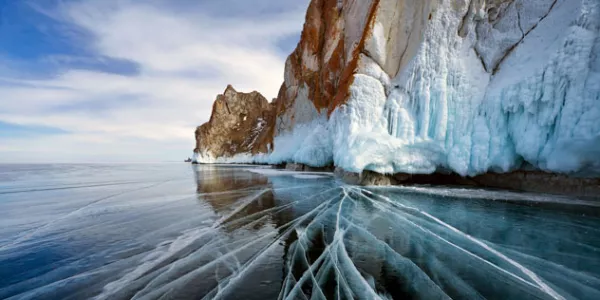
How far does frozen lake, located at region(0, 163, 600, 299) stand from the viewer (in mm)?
3361

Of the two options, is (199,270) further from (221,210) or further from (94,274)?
(221,210)

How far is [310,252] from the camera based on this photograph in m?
4.65

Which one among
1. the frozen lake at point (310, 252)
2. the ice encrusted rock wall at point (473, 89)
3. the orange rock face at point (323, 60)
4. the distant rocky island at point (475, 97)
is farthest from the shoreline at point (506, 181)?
the orange rock face at point (323, 60)

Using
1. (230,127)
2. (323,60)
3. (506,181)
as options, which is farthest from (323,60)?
(230,127)

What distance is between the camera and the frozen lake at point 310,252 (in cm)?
336

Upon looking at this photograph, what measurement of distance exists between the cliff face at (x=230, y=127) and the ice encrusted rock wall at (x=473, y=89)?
178ft

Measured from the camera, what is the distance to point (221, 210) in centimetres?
850

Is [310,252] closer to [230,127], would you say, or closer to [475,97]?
[475,97]

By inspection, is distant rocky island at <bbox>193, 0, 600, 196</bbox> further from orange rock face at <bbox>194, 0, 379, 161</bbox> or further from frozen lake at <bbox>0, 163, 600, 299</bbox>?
frozen lake at <bbox>0, 163, 600, 299</bbox>

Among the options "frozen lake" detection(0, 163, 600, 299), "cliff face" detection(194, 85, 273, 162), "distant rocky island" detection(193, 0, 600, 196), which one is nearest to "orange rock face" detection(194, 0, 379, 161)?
"distant rocky island" detection(193, 0, 600, 196)

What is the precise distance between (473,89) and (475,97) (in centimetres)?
42

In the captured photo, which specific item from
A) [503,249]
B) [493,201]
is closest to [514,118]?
[493,201]

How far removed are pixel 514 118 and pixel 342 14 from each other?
18206 millimetres

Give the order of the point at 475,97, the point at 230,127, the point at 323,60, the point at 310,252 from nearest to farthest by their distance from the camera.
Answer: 1. the point at 310,252
2. the point at 475,97
3. the point at 323,60
4. the point at 230,127
